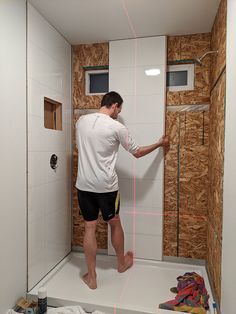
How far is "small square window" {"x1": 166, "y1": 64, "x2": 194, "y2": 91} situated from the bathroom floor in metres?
1.65

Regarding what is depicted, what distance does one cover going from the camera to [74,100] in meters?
2.58

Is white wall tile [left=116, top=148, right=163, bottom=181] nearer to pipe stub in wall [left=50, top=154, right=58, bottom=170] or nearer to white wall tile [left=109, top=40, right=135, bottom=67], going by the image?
pipe stub in wall [left=50, top=154, right=58, bottom=170]

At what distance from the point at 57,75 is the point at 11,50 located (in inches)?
25.9

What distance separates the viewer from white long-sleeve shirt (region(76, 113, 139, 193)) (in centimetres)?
196

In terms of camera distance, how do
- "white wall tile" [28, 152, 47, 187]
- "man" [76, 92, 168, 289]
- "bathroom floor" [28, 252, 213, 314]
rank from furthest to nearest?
1. "man" [76, 92, 168, 289]
2. "white wall tile" [28, 152, 47, 187]
3. "bathroom floor" [28, 252, 213, 314]

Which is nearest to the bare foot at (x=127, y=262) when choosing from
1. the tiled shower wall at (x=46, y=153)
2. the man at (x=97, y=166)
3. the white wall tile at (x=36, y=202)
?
the man at (x=97, y=166)

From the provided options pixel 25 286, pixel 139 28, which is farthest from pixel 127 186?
pixel 139 28

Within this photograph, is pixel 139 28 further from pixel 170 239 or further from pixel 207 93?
pixel 170 239

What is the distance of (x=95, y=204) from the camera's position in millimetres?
2084

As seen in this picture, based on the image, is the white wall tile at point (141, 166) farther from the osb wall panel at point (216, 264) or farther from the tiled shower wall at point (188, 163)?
the osb wall panel at point (216, 264)

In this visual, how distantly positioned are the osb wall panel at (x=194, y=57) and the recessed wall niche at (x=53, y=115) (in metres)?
1.06

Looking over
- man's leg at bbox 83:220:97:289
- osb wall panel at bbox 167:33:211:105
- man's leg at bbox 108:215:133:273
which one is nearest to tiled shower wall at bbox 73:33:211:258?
osb wall panel at bbox 167:33:211:105

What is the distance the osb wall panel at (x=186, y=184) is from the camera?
2307mm

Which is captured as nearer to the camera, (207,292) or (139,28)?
(207,292)
